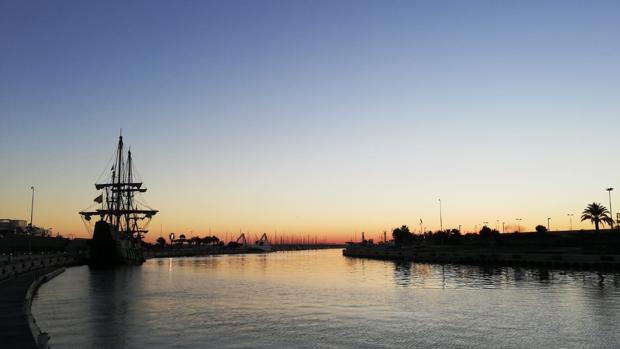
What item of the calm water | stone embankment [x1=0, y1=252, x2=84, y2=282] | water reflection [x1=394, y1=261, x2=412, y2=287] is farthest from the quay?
water reflection [x1=394, y1=261, x2=412, y2=287]

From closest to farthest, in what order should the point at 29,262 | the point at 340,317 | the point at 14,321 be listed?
1. the point at 14,321
2. the point at 340,317
3. the point at 29,262

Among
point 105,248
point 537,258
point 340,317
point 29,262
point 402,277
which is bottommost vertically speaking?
point 402,277

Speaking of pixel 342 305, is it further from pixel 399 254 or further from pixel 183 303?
pixel 399 254

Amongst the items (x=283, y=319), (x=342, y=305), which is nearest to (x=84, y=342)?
(x=283, y=319)

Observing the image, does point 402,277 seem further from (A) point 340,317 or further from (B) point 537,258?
(A) point 340,317

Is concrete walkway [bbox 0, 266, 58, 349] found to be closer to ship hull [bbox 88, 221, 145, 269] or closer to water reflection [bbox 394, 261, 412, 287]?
water reflection [bbox 394, 261, 412, 287]

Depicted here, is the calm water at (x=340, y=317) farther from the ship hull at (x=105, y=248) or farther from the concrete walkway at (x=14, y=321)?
the ship hull at (x=105, y=248)

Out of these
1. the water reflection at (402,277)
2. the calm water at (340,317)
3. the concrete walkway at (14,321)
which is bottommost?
the water reflection at (402,277)

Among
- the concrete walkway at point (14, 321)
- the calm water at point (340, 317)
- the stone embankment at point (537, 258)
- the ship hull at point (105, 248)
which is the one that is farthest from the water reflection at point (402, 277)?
the ship hull at point (105, 248)

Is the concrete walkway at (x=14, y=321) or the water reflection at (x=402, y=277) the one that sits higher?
the concrete walkway at (x=14, y=321)

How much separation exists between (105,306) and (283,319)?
19862mm

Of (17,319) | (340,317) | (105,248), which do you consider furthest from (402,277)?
(105,248)

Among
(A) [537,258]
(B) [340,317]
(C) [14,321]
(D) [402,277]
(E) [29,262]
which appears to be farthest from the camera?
(A) [537,258]

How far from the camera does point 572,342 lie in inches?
1180
